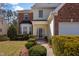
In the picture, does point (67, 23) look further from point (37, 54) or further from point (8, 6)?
point (8, 6)

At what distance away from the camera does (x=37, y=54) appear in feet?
45.0

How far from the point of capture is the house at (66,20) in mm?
23219

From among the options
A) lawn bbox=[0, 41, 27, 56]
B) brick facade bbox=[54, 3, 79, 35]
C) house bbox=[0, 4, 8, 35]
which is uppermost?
brick facade bbox=[54, 3, 79, 35]

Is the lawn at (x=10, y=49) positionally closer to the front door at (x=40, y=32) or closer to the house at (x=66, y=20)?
the house at (x=66, y=20)

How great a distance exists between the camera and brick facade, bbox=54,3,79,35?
2323cm

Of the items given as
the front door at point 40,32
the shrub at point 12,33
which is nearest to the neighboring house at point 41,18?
the front door at point 40,32

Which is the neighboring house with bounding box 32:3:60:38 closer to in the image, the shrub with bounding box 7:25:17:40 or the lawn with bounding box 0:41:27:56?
the shrub with bounding box 7:25:17:40

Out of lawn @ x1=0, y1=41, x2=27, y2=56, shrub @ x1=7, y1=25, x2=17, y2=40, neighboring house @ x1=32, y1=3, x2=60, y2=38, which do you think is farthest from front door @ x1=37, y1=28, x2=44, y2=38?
lawn @ x1=0, y1=41, x2=27, y2=56

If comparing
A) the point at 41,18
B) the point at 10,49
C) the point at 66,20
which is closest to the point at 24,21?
the point at 41,18

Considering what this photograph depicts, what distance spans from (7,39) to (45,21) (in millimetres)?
5392

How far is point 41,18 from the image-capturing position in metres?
33.8

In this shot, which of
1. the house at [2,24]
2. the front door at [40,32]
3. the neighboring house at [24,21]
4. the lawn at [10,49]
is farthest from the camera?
the neighboring house at [24,21]

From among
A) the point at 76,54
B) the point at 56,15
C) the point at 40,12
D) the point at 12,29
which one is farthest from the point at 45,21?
the point at 76,54

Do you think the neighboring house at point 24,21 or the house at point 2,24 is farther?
the neighboring house at point 24,21
